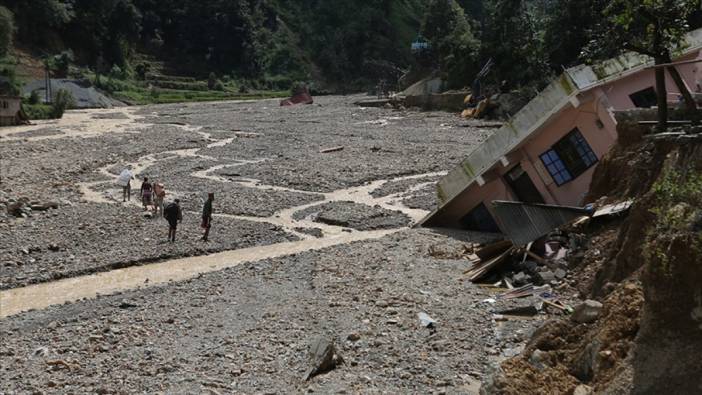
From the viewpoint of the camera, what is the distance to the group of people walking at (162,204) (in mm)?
25091

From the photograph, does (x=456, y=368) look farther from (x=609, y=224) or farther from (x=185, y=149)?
(x=185, y=149)

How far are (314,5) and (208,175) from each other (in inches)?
4965

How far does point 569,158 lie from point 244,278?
1176 cm

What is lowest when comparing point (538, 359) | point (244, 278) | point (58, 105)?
point (538, 359)

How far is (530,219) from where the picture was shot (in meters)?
20.2

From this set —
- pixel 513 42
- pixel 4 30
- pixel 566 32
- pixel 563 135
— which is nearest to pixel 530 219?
pixel 563 135

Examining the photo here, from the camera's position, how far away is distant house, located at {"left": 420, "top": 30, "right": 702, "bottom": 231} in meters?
23.8

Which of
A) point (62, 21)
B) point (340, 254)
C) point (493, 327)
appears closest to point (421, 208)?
point (340, 254)

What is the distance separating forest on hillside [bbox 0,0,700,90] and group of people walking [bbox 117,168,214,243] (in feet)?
132

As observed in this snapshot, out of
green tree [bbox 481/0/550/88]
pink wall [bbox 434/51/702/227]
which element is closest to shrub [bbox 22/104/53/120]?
green tree [bbox 481/0/550/88]

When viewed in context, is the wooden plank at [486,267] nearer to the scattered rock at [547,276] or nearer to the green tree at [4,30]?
the scattered rock at [547,276]

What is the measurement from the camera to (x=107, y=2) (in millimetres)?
113875

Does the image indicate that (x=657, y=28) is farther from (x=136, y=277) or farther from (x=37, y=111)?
(x=37, y=111)

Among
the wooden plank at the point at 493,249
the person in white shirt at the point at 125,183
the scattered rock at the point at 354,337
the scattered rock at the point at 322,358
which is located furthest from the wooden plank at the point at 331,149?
the scattered rock at the point at 322,358
